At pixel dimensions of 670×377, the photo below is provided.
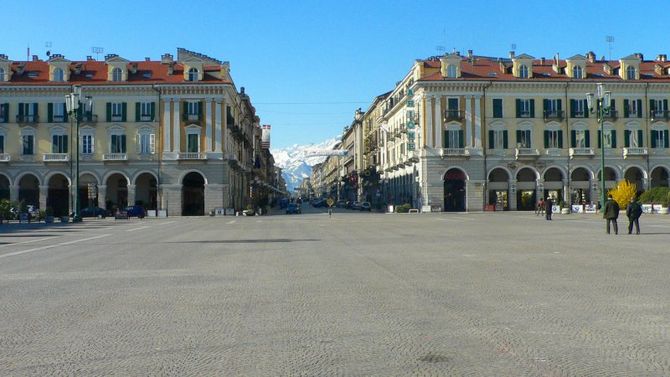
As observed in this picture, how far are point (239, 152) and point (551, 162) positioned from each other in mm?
38989

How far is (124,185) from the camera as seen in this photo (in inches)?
2798

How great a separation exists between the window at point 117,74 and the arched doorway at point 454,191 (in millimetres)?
36127

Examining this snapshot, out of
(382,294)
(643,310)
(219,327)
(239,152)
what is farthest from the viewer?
(239,152)

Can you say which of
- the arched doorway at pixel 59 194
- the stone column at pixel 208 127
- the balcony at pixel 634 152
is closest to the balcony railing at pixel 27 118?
the arched doorway at pixel 59 194

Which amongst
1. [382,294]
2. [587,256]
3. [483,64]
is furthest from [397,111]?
[382,294]

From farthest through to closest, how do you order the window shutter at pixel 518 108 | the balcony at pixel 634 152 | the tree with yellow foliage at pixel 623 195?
the window shutter at pixel 518 108
the balcony at pixel 634 152
the tree with yellow foliage at pixel 623 195

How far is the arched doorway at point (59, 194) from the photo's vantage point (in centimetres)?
7006

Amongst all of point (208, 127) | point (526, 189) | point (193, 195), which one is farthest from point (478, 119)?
point (193, 195)

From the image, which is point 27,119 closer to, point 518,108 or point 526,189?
point 518,108

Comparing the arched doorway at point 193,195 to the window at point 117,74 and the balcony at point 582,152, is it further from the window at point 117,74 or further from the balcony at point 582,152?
the balcony at point 582,152

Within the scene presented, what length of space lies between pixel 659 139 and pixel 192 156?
50.4 metres

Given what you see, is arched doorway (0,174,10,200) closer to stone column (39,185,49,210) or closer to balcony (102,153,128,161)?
stone column (39,185,49,210)

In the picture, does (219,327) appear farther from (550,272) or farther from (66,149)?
(66,149)

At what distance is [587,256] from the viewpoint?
16.8 m
